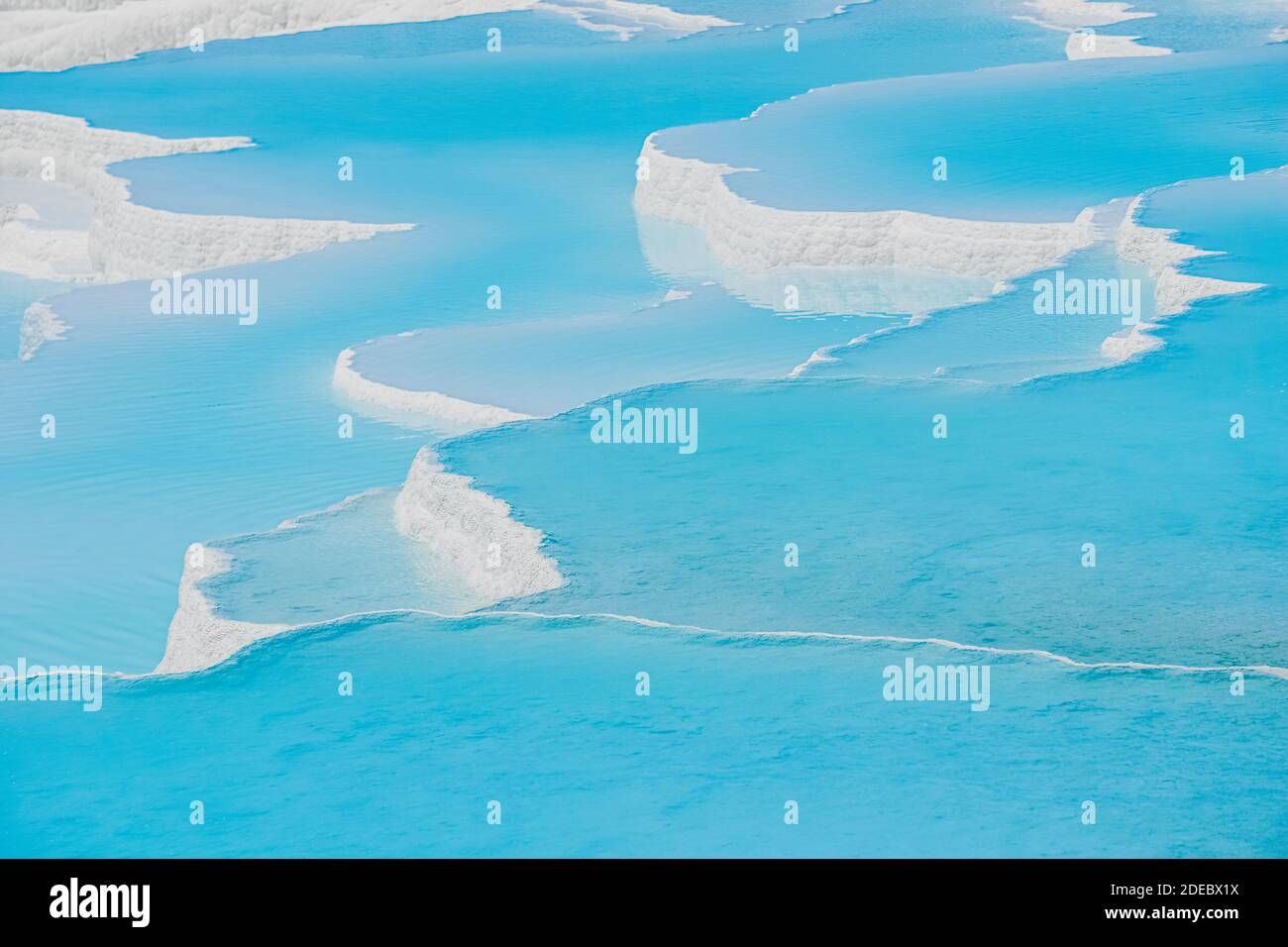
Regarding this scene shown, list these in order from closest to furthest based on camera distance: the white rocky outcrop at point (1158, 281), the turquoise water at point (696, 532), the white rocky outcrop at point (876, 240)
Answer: the turquoise water at point (696, 532), the white rocky outcrop at point (1158, 281), the white rocky outcrop at point (876, 240)

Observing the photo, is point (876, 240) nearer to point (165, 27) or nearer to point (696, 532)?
point (696, 532)

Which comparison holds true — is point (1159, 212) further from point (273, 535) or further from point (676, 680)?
point (676, 680)

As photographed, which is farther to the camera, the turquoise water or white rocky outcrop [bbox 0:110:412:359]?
white rocky outcrop [bbox 0:110:412:359]

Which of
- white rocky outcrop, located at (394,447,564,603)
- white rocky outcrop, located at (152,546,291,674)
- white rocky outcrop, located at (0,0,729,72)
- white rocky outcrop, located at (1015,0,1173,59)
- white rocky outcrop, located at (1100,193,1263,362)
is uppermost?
white rocky outcrop, located at (0,0,729,72)

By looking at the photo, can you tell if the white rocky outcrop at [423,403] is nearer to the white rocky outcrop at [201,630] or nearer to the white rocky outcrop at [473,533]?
the white rocky outcrop at [473,533]

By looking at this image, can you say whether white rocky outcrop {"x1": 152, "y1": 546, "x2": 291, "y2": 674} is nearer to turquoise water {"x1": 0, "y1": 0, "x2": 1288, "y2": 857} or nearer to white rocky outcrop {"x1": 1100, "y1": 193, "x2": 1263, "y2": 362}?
turquoise water {"x1": 0, "y1": 0, "x2": 1288, "y2": 857}

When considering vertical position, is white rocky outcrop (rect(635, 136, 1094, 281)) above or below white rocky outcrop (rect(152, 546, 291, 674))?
above

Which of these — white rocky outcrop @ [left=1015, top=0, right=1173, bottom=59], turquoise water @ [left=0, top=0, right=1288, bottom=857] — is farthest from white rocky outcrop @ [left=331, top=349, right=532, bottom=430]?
white rocky outcrop @ [left=1015, top=0, right=1173, bottom=59]

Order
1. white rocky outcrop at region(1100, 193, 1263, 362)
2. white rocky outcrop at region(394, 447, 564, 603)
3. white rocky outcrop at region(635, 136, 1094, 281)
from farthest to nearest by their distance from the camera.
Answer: white rocky outcrop at region(635, 136, 1094, 281)
white rocky outcrop at region(1100, 193, 1263, 362)
white rocky outcrop at region(394, 447, 564, 603)

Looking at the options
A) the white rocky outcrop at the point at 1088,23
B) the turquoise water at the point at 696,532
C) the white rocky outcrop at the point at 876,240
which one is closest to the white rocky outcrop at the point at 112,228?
the turquoise water at the point at 696,532
